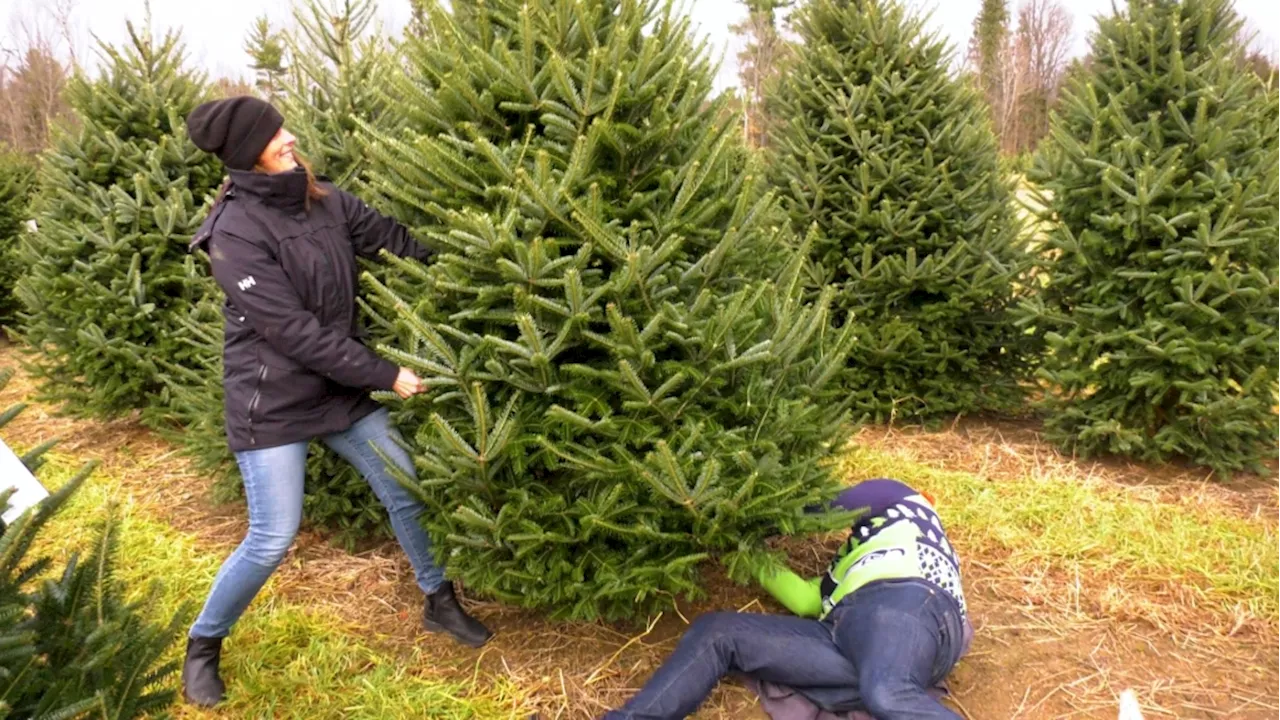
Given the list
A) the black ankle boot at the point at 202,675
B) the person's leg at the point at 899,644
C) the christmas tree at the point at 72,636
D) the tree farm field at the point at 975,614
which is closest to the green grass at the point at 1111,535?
the tree farm field at the point at 975,614

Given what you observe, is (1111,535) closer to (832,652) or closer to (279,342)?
(832,652)

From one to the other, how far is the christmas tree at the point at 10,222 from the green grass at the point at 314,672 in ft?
22.0

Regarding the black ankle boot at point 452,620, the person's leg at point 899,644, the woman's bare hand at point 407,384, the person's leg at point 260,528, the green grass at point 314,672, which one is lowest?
the green grass at point 314,672

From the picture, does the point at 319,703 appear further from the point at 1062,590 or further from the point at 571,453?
the point at 1062,590

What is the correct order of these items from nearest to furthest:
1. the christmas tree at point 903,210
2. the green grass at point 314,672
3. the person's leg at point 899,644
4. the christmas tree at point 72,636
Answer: the christmas tree at point 72,636 → the person's leg at point 899,644 → the green grass at point 314,672 → the christmas tree at point 903,210

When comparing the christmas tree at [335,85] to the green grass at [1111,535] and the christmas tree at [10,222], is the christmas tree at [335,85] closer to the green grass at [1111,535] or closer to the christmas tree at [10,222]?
the green grass at [1111,535]

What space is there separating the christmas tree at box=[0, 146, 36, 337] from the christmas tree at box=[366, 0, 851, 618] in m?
8.05

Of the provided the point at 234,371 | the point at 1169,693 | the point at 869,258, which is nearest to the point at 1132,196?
the point at 869,258

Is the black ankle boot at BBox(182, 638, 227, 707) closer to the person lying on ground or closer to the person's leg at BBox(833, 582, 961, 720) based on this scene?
the person lying on ground

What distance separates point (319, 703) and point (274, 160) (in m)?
1.89

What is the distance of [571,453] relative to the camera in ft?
8.98

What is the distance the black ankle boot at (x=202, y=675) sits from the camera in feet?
9.53

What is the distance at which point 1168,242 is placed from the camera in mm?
4680

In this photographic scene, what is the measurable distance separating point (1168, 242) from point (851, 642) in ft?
11.0
